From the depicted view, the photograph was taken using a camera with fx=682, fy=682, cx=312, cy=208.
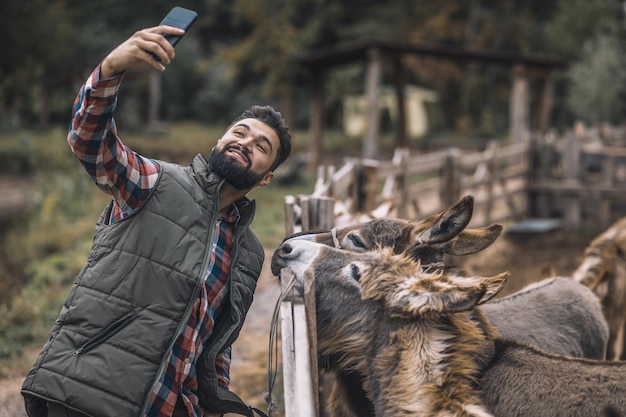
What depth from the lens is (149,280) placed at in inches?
98.5

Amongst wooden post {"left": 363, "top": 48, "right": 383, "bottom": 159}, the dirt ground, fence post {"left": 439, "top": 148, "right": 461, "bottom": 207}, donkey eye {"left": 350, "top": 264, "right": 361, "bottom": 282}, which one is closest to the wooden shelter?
wooden post {"left": 363, "top": 48, "right": 383, "bottom": 159}

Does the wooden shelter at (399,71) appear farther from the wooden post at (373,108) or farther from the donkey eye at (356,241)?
the donkey eye at (356,241)

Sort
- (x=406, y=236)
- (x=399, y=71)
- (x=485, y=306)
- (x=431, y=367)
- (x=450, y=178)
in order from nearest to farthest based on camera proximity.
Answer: (x=431, y=367) → (x=406, y=236) → (x=485, y=306) → (x=450, y=178) → (x=399, y=71)

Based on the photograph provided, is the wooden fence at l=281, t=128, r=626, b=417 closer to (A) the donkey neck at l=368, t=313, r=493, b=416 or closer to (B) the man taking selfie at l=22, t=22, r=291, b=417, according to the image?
(B) the man taking selfie at l=22, t=22, r=291, b=417

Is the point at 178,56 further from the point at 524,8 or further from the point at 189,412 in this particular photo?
the point at 189,412

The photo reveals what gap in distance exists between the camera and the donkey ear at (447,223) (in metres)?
2.90

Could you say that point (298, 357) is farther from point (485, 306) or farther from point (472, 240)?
point (485, 306)

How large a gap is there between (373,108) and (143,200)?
14.7 metres

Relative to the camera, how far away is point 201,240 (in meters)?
2.59

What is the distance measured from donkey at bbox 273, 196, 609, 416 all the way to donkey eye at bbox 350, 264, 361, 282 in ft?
0.57

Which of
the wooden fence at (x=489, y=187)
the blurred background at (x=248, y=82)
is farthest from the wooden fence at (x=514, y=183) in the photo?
the blurred background at (x=248, y=82)

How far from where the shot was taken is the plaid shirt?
2361mm

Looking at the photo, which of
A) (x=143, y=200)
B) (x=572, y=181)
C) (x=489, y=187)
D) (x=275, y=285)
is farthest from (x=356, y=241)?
(x=572, y=181)

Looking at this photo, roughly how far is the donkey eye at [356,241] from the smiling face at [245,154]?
19.2 inches
